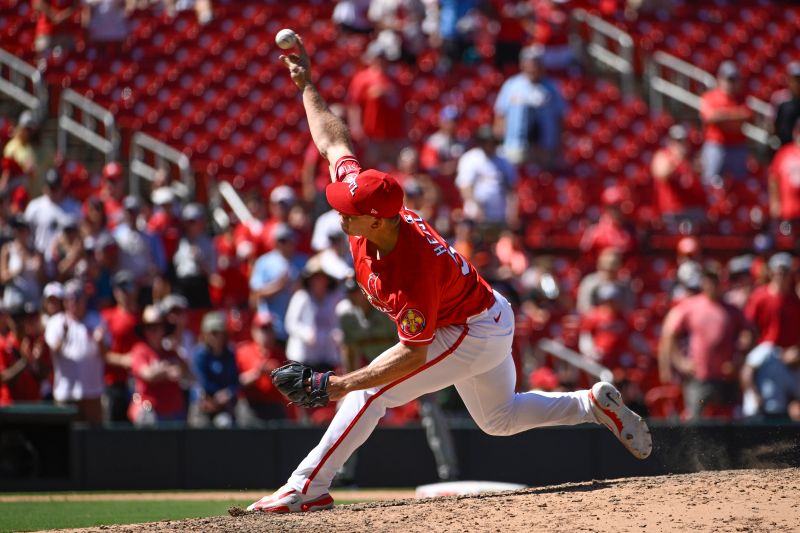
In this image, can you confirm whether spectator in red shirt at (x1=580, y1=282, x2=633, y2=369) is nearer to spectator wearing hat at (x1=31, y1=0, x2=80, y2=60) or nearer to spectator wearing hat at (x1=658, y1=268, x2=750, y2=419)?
spectator wearing hat at (x1=658, y1=268, x2=750, y2=419)

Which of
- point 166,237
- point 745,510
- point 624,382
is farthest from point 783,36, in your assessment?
point 745,510

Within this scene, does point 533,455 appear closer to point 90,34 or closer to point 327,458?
point 327,458

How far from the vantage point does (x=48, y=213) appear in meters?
12.4

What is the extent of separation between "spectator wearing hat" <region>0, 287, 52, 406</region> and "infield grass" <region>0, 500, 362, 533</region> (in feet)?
5.66

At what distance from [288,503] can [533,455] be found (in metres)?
4.42

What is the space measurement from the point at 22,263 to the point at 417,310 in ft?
21.5

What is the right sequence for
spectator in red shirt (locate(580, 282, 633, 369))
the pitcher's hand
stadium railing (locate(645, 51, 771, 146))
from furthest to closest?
1. stadium railing (locate(645, 51, 771, 146))
2. spectator in red shirt (locate(580, 282, 633, 369))
3. the pitcher's hand

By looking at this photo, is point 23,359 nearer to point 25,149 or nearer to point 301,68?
point 25,149

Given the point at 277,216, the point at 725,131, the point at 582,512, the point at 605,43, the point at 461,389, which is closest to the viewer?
the point at 582,512

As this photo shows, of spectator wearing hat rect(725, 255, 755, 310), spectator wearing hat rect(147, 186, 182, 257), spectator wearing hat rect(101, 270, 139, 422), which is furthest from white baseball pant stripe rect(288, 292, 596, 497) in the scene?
spectator wearing hat rect(147, 186, 182, 257)

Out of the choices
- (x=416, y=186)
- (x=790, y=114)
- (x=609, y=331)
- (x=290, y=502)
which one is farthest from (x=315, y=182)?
(x=290, y=502)

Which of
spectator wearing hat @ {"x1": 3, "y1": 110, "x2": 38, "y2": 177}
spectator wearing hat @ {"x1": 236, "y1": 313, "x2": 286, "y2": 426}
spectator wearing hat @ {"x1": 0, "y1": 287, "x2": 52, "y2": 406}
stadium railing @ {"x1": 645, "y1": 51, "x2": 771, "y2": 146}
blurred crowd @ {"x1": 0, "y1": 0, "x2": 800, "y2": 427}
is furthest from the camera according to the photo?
stadium railing @ {"x1": 645, "y1": 51, "x2": 771, "y2": 146}

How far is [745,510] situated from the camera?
602 centimetres

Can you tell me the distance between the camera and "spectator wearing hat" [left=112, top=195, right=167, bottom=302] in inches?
480
